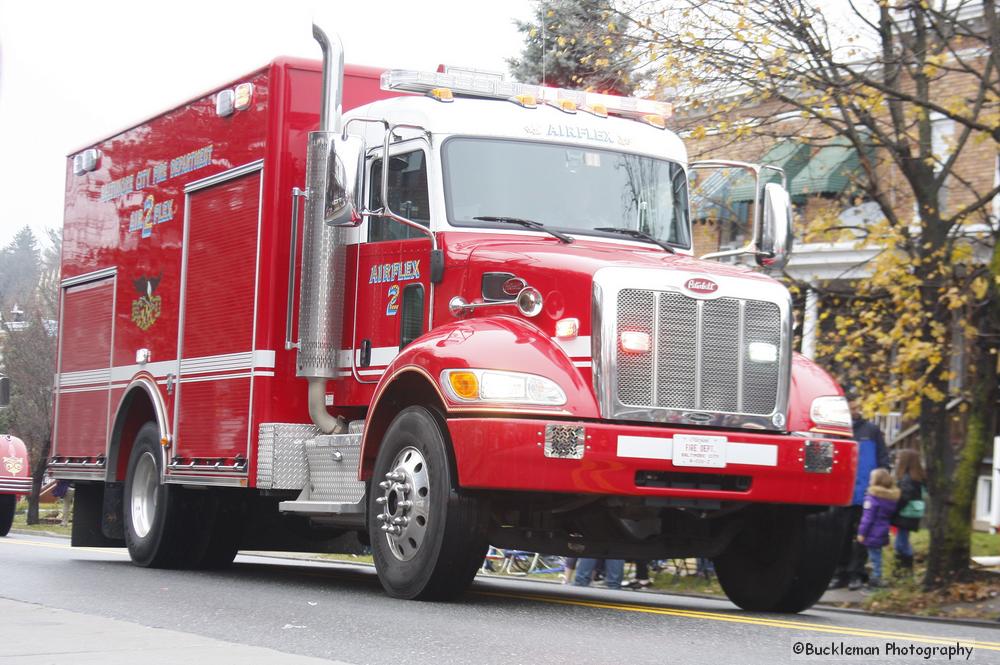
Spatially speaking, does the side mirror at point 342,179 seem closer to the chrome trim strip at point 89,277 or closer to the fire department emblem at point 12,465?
the chrome trim strip at point 89,277

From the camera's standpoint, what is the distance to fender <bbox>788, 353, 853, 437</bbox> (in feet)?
30.3

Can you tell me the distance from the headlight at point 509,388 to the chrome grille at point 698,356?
0.41 meters

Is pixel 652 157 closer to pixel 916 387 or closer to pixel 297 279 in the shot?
pixel 297 279

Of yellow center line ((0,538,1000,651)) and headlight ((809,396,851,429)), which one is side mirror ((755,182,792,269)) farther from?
yellow center line ((0,538,1000,651))

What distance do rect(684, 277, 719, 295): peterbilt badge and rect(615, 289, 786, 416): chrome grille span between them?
0.06m

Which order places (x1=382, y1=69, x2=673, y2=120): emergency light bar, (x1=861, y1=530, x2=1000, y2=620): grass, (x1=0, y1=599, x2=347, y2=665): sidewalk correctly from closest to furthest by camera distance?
(x1=0, y1=599, x2=347, y2=665): sidewalk → (x1=382, y1=69, x2=673, y2=120): emergency light bar → (x1=861, y1=530, x2=1000, y2=620): grass

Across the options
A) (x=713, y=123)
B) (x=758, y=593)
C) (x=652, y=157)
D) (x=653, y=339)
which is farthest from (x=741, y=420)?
(x=713, y=123)

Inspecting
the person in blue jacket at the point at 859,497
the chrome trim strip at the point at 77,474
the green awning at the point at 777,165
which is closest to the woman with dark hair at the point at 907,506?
the person in blue jacket at the point at 859,497

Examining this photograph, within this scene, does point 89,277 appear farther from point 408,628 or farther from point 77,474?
point 408,628

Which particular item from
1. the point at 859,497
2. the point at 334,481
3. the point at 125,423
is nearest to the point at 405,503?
the point at 334,481

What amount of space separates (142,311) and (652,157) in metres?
4.93

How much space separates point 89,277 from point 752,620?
8.07 m

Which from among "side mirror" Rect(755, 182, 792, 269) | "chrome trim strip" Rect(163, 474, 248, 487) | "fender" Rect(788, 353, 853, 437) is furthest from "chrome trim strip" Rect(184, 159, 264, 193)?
"fender" Rect(788, 353, 853, 437)

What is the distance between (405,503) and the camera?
914cm
